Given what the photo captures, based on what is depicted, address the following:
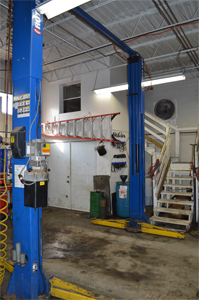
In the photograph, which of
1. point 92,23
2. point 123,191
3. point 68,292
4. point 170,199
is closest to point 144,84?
point 92,23

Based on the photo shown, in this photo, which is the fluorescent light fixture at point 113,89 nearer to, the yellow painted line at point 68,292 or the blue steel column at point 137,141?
the blue steel column at point 137,141

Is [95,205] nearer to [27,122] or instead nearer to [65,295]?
[65,295]

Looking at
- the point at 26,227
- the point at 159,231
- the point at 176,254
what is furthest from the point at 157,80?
the point at 26,227

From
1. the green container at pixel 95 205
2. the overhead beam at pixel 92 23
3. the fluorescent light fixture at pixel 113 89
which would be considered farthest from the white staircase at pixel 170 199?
the overhead beam at pixel 92 23

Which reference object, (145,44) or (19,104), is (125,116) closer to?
(145,44)

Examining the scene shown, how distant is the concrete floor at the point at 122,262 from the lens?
11.0ft

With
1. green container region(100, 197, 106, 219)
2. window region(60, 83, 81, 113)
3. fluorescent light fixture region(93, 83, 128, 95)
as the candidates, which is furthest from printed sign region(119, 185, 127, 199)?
window region(60, 83, 81, 113)

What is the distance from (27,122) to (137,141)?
11.8 ft

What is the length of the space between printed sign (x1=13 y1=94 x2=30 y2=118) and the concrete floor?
253 centimetres

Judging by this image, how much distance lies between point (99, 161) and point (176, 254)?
12.9ft

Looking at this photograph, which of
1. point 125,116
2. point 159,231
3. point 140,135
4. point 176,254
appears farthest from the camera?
point 125,116

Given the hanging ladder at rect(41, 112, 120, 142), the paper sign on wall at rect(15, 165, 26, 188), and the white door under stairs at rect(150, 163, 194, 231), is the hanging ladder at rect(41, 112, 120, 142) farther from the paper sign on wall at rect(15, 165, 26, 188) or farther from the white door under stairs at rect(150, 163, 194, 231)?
the paper sign on wall at rect(15, 165, 26, 188)

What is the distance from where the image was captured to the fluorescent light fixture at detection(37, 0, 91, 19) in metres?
2.71

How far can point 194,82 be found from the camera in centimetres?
891
